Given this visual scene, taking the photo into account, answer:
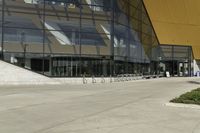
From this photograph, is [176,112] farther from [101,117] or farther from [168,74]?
[168,74]

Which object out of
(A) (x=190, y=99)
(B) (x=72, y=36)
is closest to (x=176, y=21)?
(B) (x=72, y=36)

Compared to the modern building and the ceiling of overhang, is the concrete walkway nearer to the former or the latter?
Result: the modern building

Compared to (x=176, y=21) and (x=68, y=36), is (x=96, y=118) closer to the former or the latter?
(x=68, y=36)

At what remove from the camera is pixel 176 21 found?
216 feet

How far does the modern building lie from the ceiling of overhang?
7643 mm

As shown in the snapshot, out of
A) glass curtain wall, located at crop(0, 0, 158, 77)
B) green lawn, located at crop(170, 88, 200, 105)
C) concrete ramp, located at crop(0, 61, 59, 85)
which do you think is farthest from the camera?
glass curtain wall, located at crop(0, 0, 158, 77)

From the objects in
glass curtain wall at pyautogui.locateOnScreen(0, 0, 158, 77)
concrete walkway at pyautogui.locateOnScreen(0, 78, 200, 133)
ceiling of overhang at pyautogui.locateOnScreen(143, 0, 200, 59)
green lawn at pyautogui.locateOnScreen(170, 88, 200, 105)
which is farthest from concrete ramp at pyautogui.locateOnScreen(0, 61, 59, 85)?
ceiling of overhang at pyautogui.locateOnScreen(143, 0, 200, 59)

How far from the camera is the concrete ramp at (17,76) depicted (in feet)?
115

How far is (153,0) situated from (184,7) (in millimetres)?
7382

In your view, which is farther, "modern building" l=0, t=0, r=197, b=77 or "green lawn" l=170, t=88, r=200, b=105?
"modern building" l=0, t=0, r=197, b=77

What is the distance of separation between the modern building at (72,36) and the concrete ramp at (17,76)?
89.2 inches

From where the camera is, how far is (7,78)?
35062 mm

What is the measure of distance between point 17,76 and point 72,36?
9.99 m

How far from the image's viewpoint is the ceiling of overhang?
6247cm
